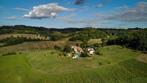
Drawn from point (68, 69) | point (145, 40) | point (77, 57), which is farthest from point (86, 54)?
point (145, 40)

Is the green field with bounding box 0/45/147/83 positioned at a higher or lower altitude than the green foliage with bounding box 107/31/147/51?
lower

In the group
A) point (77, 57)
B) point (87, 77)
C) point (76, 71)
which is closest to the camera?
point (87, 77)

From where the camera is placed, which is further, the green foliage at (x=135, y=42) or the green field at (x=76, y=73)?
the green foliage at (x=135, y=42)

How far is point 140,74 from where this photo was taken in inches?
2165

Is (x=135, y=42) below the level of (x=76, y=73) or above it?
above

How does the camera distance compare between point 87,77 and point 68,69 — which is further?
point 68,69

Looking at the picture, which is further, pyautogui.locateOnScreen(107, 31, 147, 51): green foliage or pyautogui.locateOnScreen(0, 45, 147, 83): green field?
pyautogui.locateOnScreen(107, 31, 147, 51): green foliage

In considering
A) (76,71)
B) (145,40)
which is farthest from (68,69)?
(145,40)

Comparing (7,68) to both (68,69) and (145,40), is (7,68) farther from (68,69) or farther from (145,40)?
(145,40)

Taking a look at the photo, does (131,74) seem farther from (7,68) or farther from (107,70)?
(7,68)

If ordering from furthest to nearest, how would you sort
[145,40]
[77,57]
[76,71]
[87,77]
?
[145,40]
[77,57]
[76,71]
[87,77]

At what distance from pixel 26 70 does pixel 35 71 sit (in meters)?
2.79

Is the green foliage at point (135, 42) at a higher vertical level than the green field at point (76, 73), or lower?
higher

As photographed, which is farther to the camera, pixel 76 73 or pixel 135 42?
pixel 135 42
